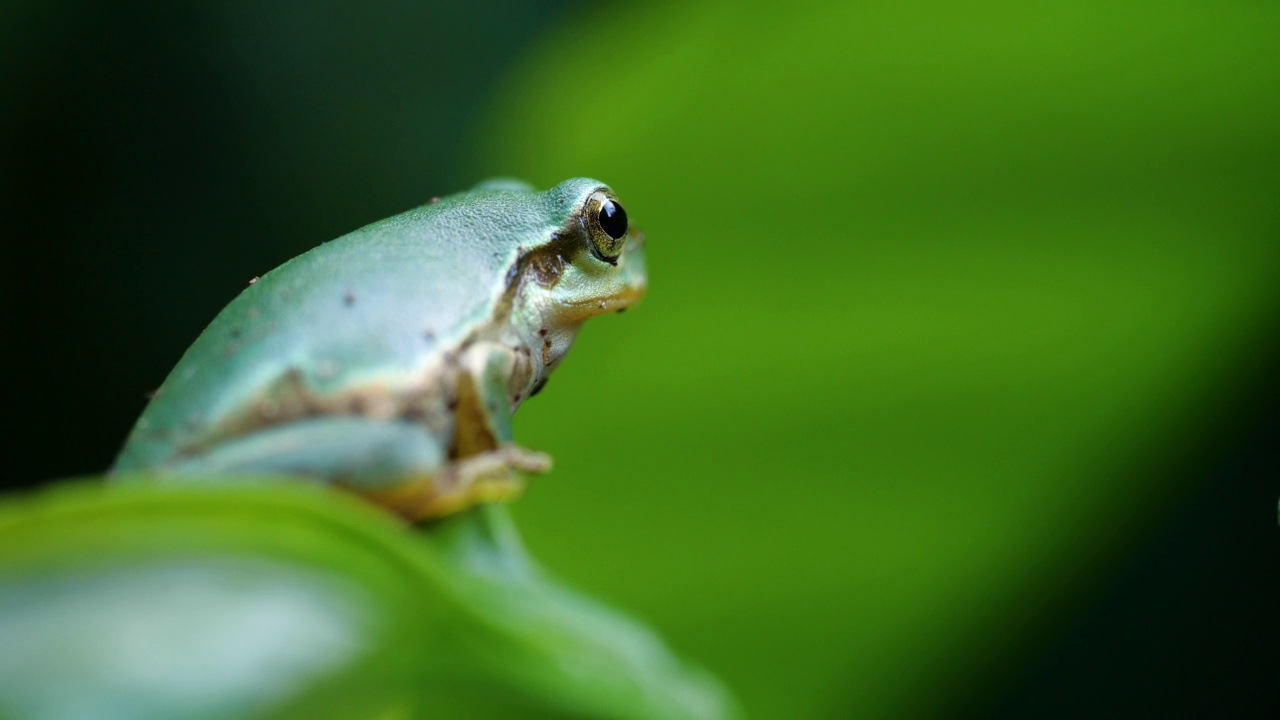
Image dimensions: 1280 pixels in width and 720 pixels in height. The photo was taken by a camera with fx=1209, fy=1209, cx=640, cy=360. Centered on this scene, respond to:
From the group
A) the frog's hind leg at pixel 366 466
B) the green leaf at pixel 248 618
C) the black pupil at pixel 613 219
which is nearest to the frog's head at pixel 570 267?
the black pupil at pixel 613 219

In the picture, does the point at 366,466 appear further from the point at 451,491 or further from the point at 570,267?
the point at 570,267

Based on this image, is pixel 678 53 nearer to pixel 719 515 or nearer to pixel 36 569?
pixel 719 515

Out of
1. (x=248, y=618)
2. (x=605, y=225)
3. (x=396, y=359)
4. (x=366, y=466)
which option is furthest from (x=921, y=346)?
(x=248, y=618)

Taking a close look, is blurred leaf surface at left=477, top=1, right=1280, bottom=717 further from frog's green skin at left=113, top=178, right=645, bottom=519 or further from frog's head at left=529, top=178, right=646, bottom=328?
frog's green skin at left=113, top=178, right=645, bottom=519

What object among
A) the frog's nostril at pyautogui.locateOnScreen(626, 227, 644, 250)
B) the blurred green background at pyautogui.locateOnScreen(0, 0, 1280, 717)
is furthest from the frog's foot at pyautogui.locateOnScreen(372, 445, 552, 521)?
the blurred green background at pyautogui.locateOnScreen(0, 0, 1280, 717)

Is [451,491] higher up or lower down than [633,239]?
lower down

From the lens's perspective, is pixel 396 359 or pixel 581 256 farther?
pixel 581 256

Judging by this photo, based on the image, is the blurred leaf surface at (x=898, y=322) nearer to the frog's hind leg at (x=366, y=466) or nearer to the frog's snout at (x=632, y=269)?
the frog's snout at (x=632, y=269)
